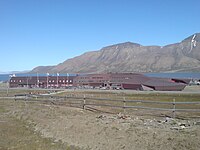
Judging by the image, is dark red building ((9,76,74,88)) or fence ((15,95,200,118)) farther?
dark red building ((9,76,74,88))

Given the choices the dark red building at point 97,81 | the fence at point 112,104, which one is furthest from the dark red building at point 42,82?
the fence at point 112,104

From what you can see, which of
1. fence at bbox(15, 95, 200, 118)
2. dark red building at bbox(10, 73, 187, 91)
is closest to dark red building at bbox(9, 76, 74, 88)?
dark red building at bbox(10, 73, 187, 91)

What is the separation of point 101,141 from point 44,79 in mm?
94260

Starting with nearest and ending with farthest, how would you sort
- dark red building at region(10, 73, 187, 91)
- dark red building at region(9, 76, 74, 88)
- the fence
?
the fence
dark red building at region(10, 73, 187, 91)
dark red building at region(9, 76, 74, 88)

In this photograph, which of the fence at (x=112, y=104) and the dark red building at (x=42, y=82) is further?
the dark red building at (x=42, y=82)

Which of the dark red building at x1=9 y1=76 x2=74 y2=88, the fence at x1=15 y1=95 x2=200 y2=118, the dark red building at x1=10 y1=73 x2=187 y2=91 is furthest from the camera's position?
the dark red building at x1=9 y1=76 x2=74 y2=88

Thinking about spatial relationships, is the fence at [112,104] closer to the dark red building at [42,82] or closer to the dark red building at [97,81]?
the dark red building at [97,81]

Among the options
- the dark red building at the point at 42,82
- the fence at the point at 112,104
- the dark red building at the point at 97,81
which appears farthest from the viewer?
the dark red building at the point at 42,82

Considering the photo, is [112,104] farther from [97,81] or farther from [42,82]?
[42,82]

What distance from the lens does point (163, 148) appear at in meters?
12.4

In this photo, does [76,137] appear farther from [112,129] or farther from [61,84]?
[61,84]

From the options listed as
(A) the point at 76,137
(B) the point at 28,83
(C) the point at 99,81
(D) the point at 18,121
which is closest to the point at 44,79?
(B) the point at 28,83

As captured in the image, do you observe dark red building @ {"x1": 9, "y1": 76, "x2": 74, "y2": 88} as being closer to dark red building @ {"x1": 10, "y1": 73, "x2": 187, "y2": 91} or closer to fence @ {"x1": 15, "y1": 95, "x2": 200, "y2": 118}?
dark red building @ {"x1": 10, "y1": 73, "x2": 187, "y2": 91}

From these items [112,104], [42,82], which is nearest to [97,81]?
[42,82]
